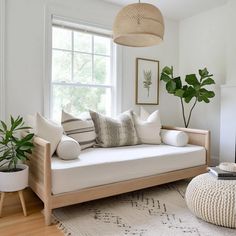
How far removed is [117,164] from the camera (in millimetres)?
2209

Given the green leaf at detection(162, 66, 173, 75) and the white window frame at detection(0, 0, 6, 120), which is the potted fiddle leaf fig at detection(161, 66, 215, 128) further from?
the white window frame at detection(0, 0, 6, 120)

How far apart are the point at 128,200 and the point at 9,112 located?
5.46ft

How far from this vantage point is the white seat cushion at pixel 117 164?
1.94 m

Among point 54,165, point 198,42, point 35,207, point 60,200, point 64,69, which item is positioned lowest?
point 35,207

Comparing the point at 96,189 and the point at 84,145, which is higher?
the point at 84,145

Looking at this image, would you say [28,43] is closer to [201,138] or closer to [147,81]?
[147,81]

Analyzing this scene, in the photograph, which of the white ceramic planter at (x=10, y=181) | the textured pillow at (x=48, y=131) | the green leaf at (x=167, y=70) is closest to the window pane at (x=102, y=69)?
the green leaf at (x=167, y=70)

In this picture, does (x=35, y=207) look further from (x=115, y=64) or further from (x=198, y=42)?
(x=198, y=42)

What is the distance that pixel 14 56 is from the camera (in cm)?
269

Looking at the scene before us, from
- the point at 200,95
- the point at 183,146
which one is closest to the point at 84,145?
the point at 183,146

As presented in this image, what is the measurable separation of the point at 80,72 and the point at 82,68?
0.06 meters

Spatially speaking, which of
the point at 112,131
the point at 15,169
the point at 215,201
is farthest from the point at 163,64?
the point at 15,169

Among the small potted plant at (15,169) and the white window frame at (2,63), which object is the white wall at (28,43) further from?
the small potted plant at (15,169)

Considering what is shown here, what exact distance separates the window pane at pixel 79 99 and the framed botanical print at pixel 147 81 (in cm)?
54
